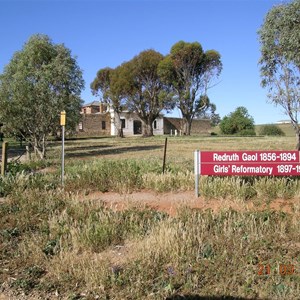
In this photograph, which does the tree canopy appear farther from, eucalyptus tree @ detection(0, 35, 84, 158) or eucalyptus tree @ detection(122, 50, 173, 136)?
eucalyptus tree @ detection(0, 35, 84, 158)

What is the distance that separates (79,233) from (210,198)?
3.17 metres

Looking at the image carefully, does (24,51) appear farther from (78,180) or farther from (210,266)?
(210,266)

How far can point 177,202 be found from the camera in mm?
7547

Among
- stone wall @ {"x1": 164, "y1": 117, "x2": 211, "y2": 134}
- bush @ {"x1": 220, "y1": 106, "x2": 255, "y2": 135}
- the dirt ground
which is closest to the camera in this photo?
the dirt ground

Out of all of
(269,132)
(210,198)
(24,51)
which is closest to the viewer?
(210,198)

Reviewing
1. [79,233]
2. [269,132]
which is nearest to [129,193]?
[79,233]

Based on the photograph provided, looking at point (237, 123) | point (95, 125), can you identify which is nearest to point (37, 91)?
point (95, 125)

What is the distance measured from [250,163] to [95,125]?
2524 inches

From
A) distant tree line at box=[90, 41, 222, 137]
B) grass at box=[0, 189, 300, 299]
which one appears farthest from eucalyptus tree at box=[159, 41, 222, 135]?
grass at box=[0, 189, 300, 299]

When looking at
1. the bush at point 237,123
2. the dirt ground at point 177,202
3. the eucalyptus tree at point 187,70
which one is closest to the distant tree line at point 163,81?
the eucalyptus tree at point 187,70

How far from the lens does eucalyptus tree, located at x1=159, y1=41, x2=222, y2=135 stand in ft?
181

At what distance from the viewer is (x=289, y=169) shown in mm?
7852

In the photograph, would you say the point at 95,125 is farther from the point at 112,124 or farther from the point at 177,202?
the point at 177,202
